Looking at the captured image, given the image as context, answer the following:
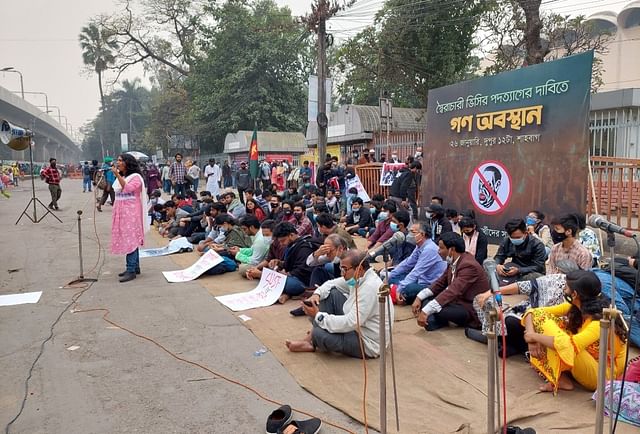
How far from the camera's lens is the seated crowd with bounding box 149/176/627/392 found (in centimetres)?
353

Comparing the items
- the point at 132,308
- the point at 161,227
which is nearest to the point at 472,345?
the point at 132,308

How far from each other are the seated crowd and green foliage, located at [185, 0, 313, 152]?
78.2 ft

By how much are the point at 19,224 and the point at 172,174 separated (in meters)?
4.42

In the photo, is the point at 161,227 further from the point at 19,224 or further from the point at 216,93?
the point at 216,93

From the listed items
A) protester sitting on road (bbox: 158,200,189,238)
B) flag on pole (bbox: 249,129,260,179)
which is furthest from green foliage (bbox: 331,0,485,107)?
protester sitting on road (bbox: 158,200,189,238)

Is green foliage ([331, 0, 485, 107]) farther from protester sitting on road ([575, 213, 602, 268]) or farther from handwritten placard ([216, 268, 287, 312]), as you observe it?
handwritten placard ([216, 268, 287, 312])

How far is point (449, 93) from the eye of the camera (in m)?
9.78

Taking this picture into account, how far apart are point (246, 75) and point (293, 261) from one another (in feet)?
86.2

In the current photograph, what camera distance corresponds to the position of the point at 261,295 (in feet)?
20.6

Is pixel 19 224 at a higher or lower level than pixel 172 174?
lower

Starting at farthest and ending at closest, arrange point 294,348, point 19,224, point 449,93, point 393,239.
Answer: point 19,224
point 449,93
point 294,348
point 393,239

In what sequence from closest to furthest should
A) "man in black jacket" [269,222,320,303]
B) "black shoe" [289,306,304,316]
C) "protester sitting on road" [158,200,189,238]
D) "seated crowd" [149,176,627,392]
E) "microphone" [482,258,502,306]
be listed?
1. "microphone" [482,258,502,306]
2. "seated crowd" [149,176,627,392]
3. "black shoe" [289,306,304,316]
4. "man in black jacket" [269,222,320,303]
5. "protester sitting on road" [158,200,189,238]

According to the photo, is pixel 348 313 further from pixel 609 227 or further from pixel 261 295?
pixel 261 295

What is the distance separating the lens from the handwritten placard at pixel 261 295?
19.6ft
